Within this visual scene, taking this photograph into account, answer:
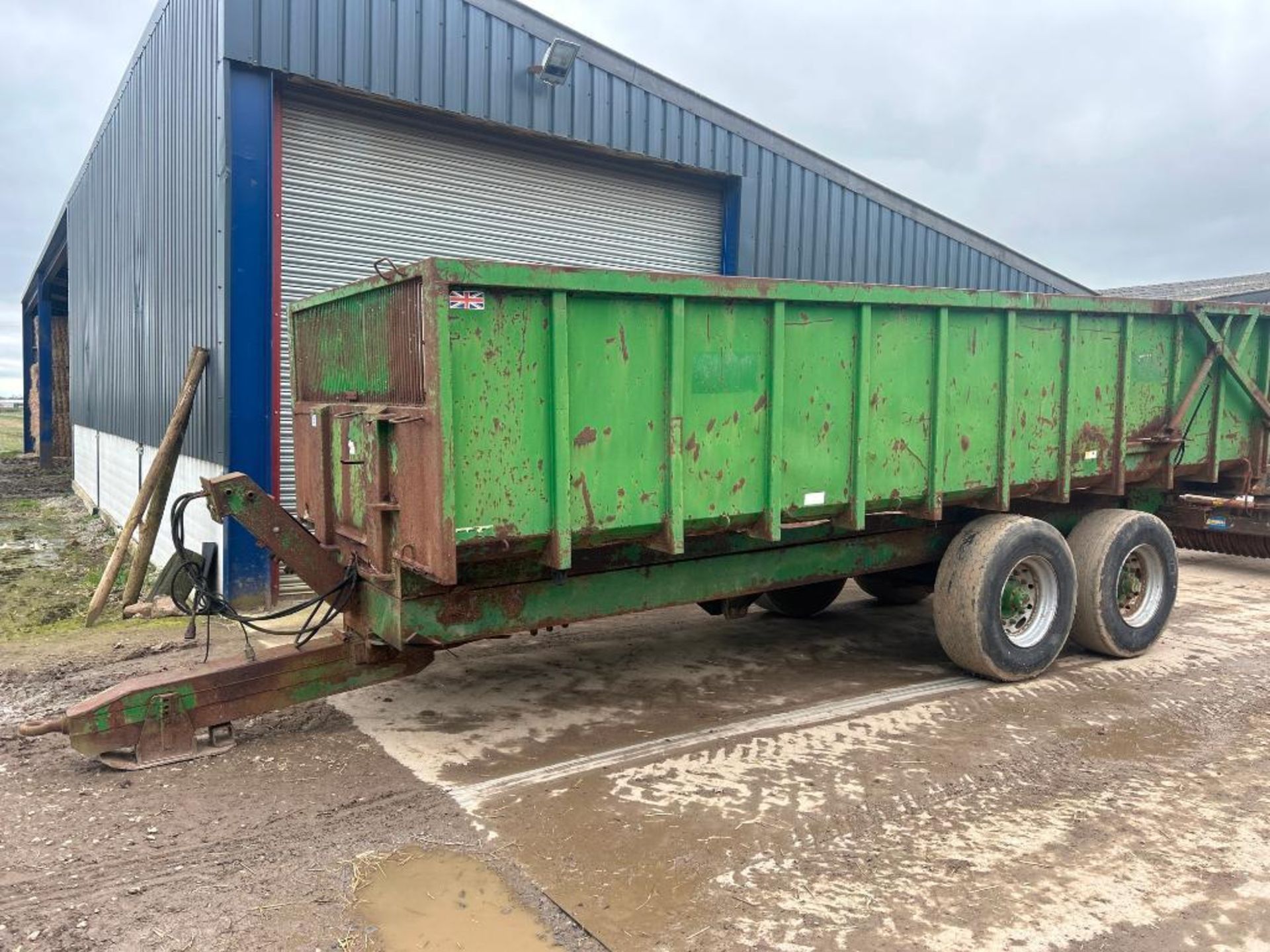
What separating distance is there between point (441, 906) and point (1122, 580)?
18.8 feet

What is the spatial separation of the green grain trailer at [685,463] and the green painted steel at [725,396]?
14 mm

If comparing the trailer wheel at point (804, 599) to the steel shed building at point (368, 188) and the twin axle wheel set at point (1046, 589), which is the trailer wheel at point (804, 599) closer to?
the twin axle wheel set at point (1046, 589)

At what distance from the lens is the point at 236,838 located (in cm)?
390

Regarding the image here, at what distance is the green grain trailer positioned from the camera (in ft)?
14.0

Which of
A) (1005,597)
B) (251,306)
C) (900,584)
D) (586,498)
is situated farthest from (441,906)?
(251,306)

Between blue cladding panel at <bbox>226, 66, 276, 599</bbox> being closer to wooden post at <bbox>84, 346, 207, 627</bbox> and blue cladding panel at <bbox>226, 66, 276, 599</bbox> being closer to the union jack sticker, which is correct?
wooden post at <bbox>84, 346, 207, 627</bbox>

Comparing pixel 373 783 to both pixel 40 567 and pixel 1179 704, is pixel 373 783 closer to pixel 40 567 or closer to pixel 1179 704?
pixel 1179 704

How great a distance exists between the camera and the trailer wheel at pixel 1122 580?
21.8 feet

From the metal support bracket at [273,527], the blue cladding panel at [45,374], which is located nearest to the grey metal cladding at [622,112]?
the metal support bracket at [273,527]

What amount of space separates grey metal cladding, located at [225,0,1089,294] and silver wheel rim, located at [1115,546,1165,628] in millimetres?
6118

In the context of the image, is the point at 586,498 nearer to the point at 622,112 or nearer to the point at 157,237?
the point at 622,112

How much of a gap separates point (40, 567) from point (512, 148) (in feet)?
23.0

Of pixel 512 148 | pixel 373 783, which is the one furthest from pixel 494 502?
pixel 512 148

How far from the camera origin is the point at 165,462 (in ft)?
28.4
